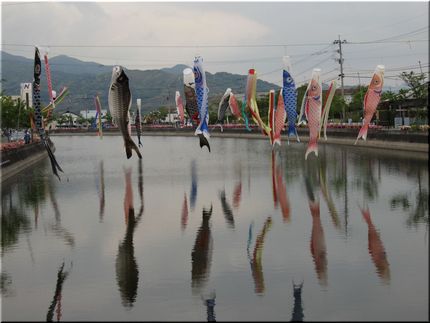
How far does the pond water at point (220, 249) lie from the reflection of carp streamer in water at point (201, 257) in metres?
0.03

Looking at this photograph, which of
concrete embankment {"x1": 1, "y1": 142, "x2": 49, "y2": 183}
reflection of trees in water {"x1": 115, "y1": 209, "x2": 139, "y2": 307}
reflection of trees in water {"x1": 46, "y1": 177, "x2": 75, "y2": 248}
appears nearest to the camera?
reflection of trees in water {"x1": 115, "y1": 209, "x2": 139, "y2": 307}

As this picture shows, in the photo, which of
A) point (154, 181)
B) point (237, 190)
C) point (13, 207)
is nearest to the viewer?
point (13, 207)

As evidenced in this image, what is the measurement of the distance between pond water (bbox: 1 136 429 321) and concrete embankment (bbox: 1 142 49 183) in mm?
3014

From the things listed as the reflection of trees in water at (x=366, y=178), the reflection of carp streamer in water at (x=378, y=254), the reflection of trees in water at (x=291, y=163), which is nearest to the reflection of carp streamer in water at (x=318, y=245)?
the reflection of carp streamer in water at (x=378, y=254)

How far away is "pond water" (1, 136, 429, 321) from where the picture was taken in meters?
11.5

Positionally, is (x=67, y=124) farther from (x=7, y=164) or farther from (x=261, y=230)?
(x=261, y=230)

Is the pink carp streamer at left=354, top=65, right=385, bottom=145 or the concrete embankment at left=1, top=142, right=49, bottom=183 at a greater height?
the pink carp streamer at left=354, top=65, right=385, bottom=145

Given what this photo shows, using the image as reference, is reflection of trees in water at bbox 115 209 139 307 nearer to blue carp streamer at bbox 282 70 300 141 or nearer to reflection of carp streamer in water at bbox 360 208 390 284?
reflection of carp streamer in water at bbox 360 208 390 284

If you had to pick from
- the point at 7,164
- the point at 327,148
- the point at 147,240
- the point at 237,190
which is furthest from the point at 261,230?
the point at 327,148

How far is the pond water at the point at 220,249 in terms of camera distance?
1148 cm

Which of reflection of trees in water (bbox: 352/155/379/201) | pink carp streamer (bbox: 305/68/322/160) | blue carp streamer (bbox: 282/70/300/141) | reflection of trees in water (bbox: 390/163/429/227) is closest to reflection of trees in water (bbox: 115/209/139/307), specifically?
reflection of trees in water (bbox: 390/163/429/227)

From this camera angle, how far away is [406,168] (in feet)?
107

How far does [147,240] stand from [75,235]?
2.20 m

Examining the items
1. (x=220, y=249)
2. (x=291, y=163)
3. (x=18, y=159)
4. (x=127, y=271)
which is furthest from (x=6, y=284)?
(x=291, y=163)
